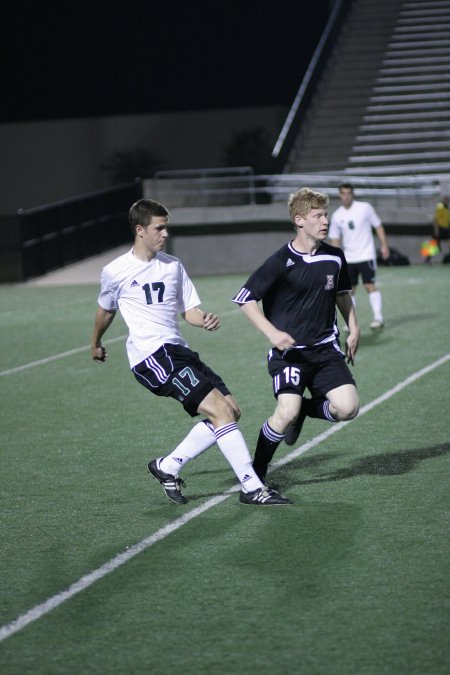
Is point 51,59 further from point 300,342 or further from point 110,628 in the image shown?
point 110,628

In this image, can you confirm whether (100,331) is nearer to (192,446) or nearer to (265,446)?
(192,446)

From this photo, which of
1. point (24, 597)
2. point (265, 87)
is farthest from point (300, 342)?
point (265, 87)

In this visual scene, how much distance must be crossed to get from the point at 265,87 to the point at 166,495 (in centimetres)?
3222

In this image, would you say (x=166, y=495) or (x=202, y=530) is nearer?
(x=202, y=530)

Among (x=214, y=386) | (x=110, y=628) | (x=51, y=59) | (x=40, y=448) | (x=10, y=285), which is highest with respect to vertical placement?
(x=51, y=59)

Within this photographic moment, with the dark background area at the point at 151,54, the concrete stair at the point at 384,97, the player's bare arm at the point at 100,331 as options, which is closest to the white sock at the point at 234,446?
the player's bare arm at the point at 100,331

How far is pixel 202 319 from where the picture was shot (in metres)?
7.16

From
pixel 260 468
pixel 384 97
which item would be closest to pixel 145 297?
pixel 260 468

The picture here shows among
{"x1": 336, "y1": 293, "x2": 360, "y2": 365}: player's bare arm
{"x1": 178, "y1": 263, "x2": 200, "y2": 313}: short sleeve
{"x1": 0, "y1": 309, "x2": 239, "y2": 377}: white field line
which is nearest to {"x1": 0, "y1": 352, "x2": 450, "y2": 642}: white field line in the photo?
{"x1": 336, "y1": 293, "x2": 360, "y2": 365}: player's bare arm

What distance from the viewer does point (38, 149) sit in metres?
40.1

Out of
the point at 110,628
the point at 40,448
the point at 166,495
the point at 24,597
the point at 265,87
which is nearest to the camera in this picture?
the point at 110,628

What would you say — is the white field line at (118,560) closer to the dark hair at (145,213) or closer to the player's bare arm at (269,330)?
the player's bare arm at (269,330)

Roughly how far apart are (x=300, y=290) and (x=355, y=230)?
28.2ft

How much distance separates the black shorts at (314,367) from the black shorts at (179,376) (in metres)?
0.49
